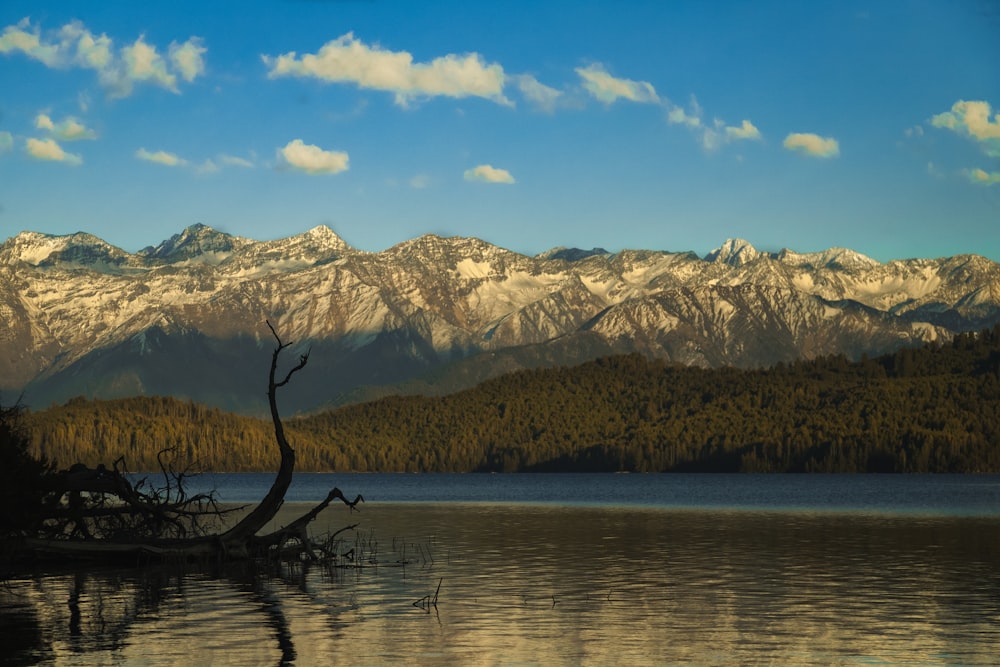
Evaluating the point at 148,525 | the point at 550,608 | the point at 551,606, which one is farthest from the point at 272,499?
the point at 550,608

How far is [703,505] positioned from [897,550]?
85117 mm

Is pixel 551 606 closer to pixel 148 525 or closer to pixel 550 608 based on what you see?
pixel 550 608

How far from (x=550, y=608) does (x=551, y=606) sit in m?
0.69

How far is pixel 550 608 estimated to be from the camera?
192ft

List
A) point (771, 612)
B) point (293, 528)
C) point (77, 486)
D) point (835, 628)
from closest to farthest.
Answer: point (835, 628)
point (771, 612)
point (77, 486)
point (293, 528)

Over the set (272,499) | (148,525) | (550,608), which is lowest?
(550,608)

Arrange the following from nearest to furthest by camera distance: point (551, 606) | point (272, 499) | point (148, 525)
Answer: point (551, 606) → point (272, 499) → point (148, 525)

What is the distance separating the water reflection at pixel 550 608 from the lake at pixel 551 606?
13 cm

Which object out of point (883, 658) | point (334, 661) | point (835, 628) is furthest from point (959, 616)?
point (334, 661)

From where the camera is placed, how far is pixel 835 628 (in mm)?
51781

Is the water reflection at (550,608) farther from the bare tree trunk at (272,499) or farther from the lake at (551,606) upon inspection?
the bare tree trunk at (272,499)

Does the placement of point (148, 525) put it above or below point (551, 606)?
above

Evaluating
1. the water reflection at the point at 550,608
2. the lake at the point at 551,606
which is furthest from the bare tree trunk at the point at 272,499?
the lake at the point at 551,606

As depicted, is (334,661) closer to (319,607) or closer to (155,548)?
(319,607)
